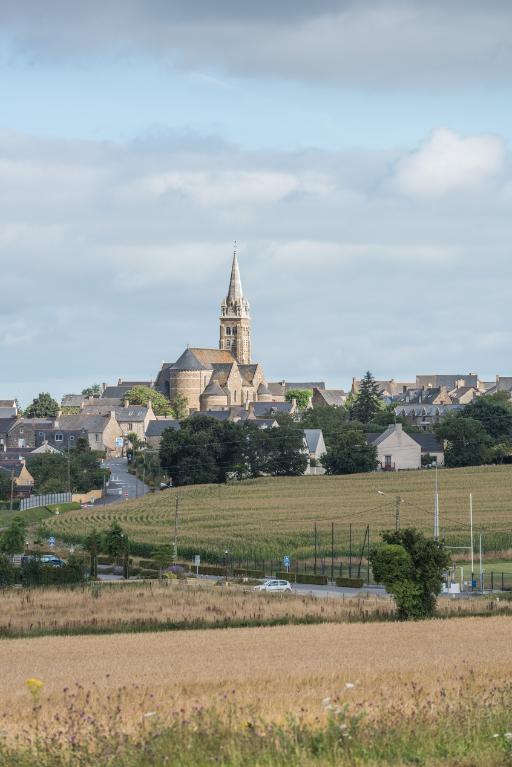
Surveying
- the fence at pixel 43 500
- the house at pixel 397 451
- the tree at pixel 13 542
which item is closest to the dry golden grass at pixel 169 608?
the tree at pixel 13 542

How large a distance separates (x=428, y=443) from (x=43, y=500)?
159 feet

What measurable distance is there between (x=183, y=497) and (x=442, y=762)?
10760 centimetres

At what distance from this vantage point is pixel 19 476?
153 metres

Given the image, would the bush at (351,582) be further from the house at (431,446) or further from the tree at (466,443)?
the house at (431,446)

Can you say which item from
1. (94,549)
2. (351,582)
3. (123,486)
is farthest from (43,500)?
(351,582)

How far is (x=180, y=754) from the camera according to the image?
17797 millimetres

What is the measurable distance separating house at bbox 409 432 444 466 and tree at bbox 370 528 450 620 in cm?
10587

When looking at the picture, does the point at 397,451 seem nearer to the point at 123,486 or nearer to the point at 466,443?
the point at 466,443

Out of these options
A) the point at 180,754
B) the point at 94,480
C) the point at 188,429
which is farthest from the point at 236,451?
the point at 180,754

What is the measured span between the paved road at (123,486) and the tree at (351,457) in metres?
18.7

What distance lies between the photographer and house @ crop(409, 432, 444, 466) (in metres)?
155

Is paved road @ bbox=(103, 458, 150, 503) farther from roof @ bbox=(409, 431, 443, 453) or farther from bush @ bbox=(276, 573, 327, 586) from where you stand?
bush @ bbox=(276, 573, 327, 586)

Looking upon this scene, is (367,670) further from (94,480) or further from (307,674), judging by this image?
(94,480)

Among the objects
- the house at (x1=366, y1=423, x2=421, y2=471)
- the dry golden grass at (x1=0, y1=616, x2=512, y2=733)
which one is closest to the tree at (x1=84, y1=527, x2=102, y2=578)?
the dry golden grass at (x1=0, y1=616, x2=512, y2=733)
